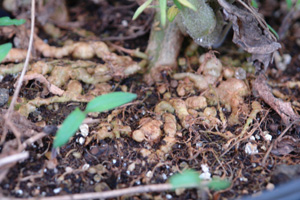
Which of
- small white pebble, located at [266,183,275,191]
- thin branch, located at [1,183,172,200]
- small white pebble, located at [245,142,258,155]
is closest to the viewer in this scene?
thin branch, located at [1,183,172,200]

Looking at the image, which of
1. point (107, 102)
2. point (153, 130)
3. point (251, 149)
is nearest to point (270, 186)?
point (251, 149)

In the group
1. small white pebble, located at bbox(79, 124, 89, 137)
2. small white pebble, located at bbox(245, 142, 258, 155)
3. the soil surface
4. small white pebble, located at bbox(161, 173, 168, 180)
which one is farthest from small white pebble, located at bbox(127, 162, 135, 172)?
small white pebble, located at bbox(245, 142, 258, 155)

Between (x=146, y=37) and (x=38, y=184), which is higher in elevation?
(x=146, y=37)

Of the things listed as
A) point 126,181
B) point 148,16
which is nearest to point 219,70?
point 148,16

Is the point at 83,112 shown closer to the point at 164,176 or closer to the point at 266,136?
the point at 164,176

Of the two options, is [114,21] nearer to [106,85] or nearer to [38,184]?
[106,85]

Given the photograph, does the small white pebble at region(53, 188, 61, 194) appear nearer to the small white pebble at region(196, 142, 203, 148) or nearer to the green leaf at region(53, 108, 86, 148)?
the green leaf at region(53, 108, 86, 148)
